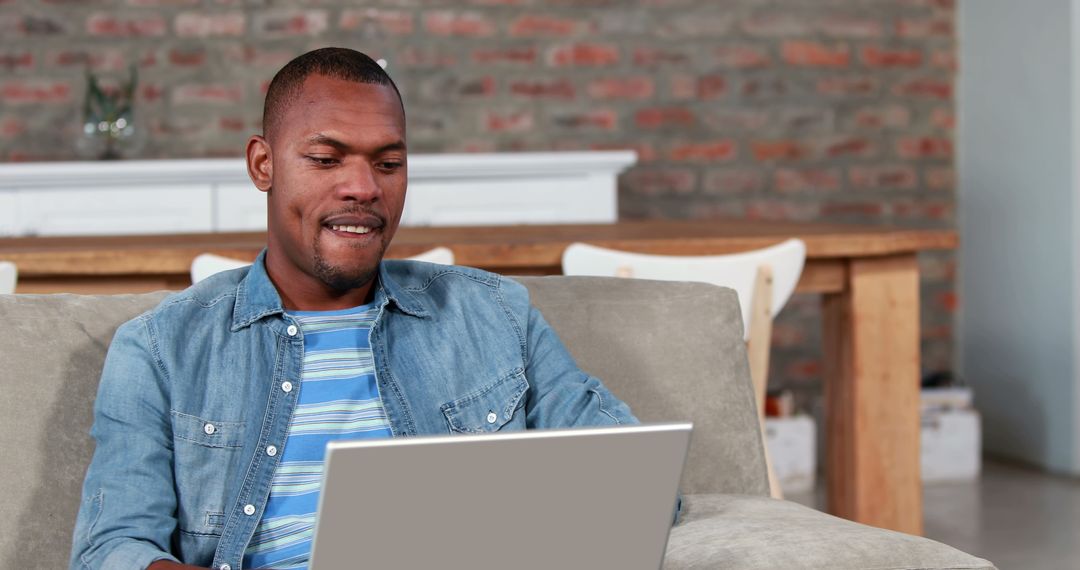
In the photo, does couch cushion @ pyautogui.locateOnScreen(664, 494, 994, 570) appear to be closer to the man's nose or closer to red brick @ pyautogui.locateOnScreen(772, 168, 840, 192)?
the man's nose

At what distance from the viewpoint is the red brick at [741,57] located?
475cm

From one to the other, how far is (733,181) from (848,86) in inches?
21.0

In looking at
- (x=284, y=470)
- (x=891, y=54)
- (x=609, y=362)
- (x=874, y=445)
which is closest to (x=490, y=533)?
(x=284, y=470)

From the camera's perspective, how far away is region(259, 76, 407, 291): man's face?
61.4 inches

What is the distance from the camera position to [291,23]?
4547 millimetres

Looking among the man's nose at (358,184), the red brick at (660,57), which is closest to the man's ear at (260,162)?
the man's nose at (358,184)

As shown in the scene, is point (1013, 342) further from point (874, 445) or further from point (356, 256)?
point (356, 256)

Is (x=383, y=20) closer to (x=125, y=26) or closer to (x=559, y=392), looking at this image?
(x=125, y=26)

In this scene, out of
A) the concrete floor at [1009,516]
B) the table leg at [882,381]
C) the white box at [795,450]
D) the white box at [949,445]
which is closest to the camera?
the table leg at [882,381]

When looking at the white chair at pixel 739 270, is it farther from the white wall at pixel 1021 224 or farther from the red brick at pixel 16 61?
the red brick at pixel 16 61

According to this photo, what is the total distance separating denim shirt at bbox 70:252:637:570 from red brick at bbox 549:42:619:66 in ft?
9.83

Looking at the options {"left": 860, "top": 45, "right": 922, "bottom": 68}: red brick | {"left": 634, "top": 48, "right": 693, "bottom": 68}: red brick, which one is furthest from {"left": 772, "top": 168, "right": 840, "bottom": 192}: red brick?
{"left": 634, "top": 48, "right": 693, "bottom": 68}: red brick

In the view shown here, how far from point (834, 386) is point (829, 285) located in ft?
0.77

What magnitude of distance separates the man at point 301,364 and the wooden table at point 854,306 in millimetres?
1033
